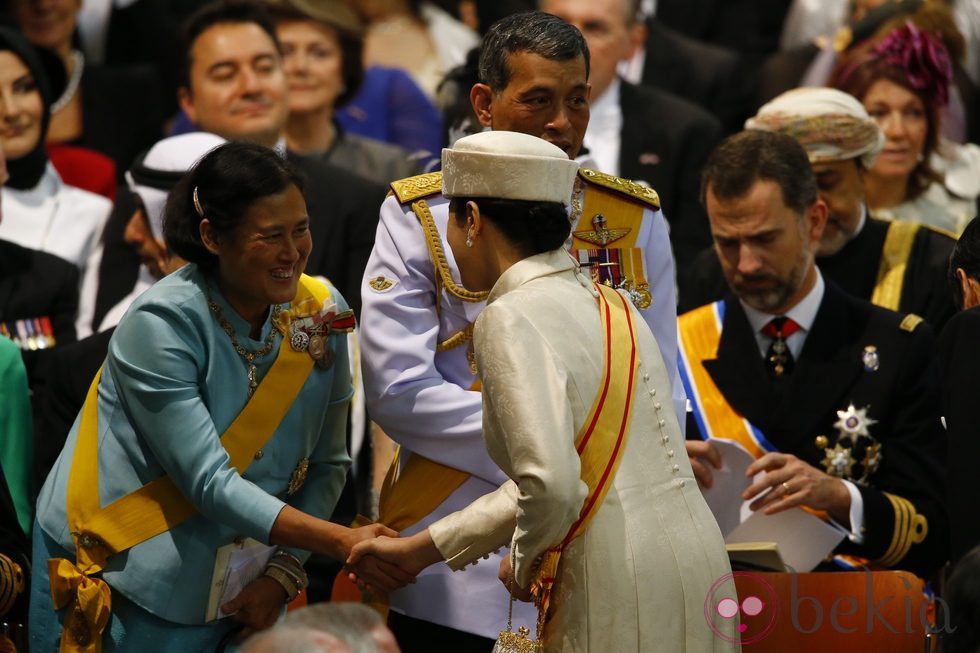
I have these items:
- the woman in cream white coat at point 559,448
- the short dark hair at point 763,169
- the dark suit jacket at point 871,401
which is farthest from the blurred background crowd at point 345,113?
the woman in cream white coat at point 559,448

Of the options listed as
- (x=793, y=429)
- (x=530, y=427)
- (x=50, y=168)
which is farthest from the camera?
(x=50, y=168)

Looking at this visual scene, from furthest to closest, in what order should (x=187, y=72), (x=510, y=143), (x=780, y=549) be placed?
(x=187, y=72) → (x=780, y=549) → (x=510, y=143)

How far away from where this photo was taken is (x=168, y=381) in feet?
12.6

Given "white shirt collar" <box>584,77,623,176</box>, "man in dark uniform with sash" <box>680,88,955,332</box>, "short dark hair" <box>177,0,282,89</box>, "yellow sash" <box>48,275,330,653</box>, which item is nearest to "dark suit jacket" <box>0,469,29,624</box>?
"yellow sash" <box>48,275,330,653</box>

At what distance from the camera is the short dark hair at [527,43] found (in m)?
4.09

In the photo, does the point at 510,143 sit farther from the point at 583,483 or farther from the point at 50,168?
the point at 50,168

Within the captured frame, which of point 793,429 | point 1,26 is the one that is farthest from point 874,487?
point 1,26

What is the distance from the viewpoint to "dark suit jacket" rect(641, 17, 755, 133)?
326 inches

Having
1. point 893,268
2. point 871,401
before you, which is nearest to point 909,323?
point 871,401

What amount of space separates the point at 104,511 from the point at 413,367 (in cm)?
80

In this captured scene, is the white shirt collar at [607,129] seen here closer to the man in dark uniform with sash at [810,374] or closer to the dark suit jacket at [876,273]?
the dark suit jacket at [876,273]

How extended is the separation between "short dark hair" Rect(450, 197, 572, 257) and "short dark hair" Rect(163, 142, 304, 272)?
2.04ft

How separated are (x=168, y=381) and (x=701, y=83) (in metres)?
5.04

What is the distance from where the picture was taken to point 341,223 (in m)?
6.18
